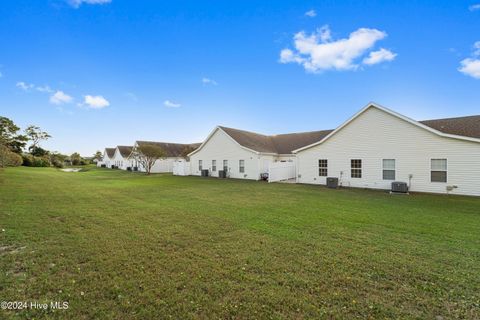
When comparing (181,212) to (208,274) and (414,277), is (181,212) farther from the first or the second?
(414,277)

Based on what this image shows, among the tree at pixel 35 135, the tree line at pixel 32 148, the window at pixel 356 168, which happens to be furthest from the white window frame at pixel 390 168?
the tree at pixel 35 135

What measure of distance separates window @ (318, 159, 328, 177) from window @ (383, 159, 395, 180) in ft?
12.5

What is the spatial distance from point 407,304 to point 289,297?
60.9 inches

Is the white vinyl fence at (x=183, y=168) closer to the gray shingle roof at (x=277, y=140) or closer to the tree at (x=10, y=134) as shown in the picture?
the gray shingle roof at (x=277, y=140)

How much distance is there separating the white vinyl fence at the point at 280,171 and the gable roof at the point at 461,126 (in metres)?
11.2

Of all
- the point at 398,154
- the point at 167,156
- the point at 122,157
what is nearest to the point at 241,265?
the point at 398,154

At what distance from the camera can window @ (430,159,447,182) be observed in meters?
12.9

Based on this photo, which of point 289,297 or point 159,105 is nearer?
point 289,297

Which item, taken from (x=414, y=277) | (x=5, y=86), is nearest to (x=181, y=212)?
(x=414, y=277)

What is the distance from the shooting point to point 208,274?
360 centimetres

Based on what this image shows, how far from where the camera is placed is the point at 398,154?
1416 centimetres

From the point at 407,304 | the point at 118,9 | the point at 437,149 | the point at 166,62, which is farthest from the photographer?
the point at 166,62

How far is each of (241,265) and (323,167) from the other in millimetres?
14956

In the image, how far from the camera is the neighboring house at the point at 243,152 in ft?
71.9
